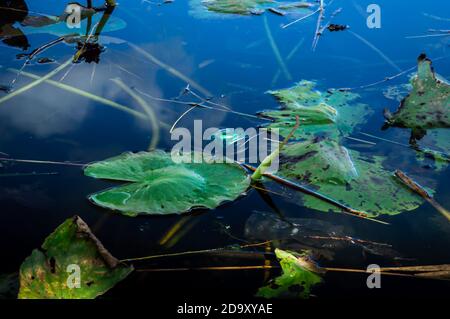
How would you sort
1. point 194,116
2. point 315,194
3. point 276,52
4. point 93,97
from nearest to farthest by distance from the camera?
1. point 315,194
2. point 194,116
3. point 93,97
4. point 276,52

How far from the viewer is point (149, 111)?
1892 mm

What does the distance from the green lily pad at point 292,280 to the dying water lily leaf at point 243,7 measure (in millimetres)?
2356

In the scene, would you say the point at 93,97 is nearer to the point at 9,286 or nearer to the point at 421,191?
the point at 9,286

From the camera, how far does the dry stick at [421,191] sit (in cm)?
138

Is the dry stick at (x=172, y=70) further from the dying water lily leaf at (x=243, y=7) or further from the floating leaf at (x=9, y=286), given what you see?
the floating leaf at (x=9, y=286)

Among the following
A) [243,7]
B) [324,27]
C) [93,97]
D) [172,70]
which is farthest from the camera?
[243,7]

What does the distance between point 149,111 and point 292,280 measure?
3.52 ft

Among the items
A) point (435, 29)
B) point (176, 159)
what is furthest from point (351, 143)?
point (435, 29)

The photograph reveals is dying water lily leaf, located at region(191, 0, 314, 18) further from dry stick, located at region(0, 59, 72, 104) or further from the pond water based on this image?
dry stick, located at region(0, 59, 72, 104)

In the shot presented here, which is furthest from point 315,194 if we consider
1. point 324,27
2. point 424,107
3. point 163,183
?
point 324,27

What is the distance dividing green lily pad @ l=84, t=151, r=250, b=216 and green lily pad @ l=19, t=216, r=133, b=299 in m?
0.23

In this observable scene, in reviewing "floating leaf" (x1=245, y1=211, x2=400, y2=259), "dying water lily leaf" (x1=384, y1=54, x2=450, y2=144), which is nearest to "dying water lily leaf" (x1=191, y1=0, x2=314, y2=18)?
"dying water lily leaf" (x1=384, y1=54, x2=450, y2=144)

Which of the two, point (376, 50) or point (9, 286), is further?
point (376, 50)

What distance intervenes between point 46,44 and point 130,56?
49cm
